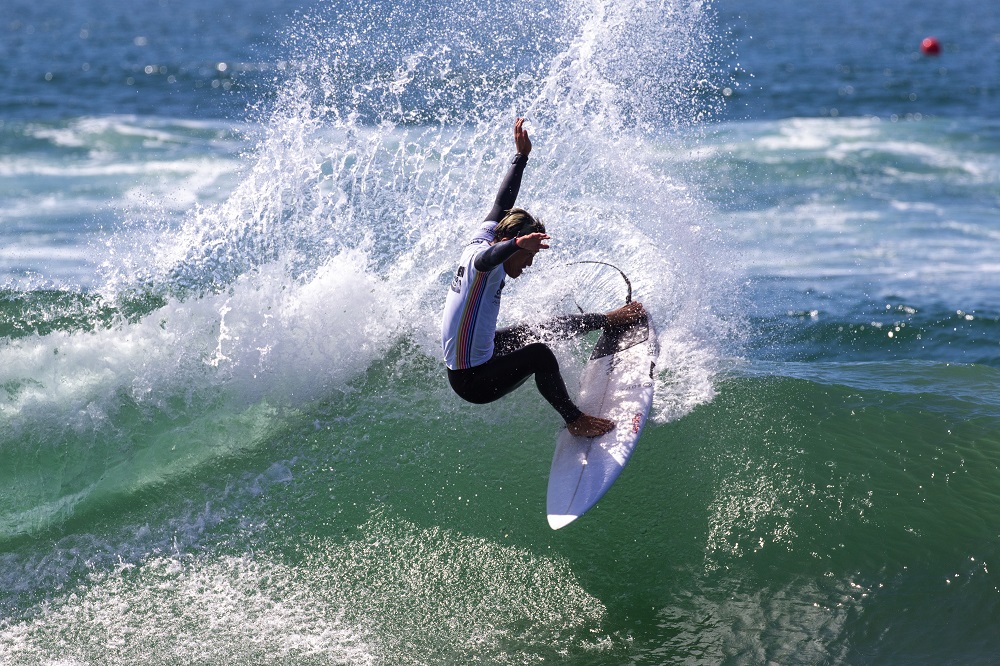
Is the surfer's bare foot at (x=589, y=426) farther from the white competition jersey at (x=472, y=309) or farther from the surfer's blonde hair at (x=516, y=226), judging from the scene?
the surfer's blonde hair at (x=516, y=226)

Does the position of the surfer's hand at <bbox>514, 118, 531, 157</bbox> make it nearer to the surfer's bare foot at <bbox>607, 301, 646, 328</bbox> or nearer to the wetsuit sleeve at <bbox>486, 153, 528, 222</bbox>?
the wetsuit sleeve at <bbox>486, 153, 528, 222</bbox>

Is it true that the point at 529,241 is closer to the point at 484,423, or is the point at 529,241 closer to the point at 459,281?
the point at 459,281

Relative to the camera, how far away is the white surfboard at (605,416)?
5.98 meters

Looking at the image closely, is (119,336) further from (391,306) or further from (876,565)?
(876,565)

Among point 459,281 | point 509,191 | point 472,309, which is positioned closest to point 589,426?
point 472,309

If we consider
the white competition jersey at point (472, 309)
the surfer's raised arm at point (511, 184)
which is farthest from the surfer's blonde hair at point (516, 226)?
the surfer's raised arm at point (511, 184)

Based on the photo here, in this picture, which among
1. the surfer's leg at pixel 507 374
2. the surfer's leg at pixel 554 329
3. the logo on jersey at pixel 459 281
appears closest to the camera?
the logo on jersey at pixel 459 281

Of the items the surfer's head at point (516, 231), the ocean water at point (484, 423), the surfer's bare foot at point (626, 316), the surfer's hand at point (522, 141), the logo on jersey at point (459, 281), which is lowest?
the ocean water at point (484, 423)

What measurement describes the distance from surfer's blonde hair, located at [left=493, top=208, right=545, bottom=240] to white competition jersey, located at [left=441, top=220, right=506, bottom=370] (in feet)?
0.47

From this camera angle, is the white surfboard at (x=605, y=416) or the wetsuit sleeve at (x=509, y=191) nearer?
the white surfboard at (x=605, y=416)

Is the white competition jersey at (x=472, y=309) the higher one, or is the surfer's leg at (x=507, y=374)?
the white competition jersey at (x=472, y=309)

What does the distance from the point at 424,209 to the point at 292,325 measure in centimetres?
179

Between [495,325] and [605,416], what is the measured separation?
1173 mm

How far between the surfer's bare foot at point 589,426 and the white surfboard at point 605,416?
0.12 ft
